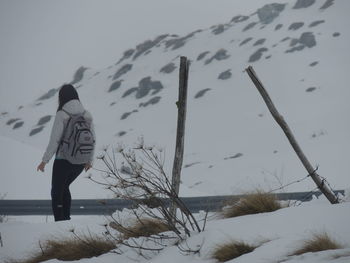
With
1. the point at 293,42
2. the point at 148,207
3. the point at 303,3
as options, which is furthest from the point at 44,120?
the point at 148,207

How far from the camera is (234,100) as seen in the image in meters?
37.2

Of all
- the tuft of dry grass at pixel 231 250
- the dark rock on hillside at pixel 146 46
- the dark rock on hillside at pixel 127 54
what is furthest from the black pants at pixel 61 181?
the dark rock on hillside at pixel 127 54

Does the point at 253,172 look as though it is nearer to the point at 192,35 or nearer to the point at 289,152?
the point at 289,152

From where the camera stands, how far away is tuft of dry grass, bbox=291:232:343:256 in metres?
2.95

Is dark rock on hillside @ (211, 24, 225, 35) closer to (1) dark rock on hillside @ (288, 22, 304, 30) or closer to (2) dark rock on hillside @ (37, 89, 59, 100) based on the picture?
(1) dark rock on hillside @ (288, 22, 304, 30)

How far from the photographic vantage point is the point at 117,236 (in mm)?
4273

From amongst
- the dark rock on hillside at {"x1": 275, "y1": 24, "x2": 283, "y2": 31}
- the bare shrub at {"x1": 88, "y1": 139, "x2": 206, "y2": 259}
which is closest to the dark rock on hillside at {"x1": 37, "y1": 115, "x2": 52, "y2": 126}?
the dark rock on hillside at {"x1": 275, "y1": 24, "x2": 283, "y2": 31}

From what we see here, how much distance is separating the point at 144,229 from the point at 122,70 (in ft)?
169

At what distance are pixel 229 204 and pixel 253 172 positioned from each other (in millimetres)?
17690

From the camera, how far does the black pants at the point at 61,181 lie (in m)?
Answer: 5.22

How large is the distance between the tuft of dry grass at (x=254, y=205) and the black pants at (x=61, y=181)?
1893 mm

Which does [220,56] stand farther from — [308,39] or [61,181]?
[61,181]

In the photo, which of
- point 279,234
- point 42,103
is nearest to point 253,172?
point 279,234

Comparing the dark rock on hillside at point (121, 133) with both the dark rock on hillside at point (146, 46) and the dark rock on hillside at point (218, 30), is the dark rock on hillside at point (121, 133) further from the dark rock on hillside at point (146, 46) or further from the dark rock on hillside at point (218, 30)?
the dark rock on hillside at point (146, 46)
